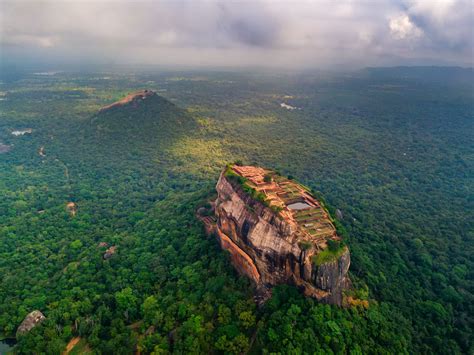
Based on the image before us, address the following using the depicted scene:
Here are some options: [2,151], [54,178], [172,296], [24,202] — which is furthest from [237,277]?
[2,151]

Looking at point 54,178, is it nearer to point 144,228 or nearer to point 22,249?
point 22,249

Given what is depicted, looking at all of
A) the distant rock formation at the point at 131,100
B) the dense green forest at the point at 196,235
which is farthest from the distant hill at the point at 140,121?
the dense green forest at the point at 196,235

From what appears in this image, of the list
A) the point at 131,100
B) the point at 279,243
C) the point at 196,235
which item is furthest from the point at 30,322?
the point at 131,100

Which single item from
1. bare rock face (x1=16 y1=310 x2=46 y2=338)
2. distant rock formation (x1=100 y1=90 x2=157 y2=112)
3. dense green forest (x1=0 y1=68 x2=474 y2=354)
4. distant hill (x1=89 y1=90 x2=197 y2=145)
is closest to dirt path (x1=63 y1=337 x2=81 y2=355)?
dense green forest (x1=0 y1=68 x2=474 y2=354)

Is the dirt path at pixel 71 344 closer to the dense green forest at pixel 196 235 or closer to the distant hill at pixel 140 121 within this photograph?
the dense green forest at pixel 196 235

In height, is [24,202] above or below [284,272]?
below

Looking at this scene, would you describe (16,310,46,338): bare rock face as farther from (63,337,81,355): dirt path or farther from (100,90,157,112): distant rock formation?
(100,90,157,112): distant rock formation
